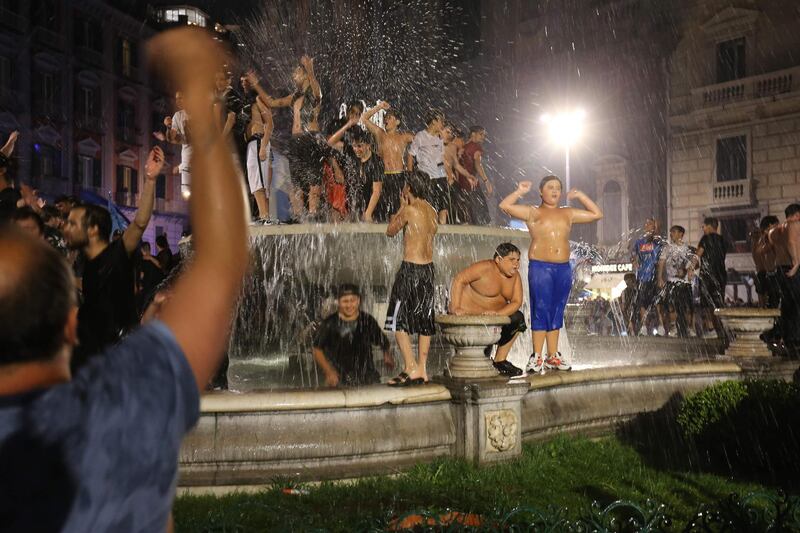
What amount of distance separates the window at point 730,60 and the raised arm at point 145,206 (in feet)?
99.6

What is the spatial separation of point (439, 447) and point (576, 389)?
1710 mm

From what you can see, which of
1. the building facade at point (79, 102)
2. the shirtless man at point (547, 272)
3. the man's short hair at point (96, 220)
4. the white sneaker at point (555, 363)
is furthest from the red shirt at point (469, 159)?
the building facade at point (79, 102)

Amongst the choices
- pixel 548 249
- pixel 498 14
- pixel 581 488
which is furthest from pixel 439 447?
pixel 498 14

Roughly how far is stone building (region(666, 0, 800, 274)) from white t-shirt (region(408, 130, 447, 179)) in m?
20.9

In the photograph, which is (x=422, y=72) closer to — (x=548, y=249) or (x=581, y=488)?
(x=548, y=249)

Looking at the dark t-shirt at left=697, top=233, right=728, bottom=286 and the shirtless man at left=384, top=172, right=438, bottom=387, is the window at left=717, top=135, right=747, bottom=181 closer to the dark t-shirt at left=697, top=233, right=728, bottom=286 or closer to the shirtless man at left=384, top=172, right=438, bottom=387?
the dark t-shirt at left=697, top=233, right=728, bottom=286

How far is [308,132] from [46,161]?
28270 mm

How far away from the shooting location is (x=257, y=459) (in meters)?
5.04

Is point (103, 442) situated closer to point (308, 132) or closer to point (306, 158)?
point (308, 132)

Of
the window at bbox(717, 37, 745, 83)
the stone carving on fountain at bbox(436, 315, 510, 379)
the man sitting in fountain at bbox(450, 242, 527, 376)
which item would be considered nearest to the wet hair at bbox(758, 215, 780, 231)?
→ the man sitting in fountain at bbox(450, 242, 527, 376)

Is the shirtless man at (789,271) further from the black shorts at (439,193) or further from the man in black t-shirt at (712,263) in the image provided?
the black shorts at (439,193)

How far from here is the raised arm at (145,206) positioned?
435cm

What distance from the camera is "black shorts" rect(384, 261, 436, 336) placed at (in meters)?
6.62

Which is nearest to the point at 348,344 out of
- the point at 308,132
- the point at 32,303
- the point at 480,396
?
the point at 480,396
